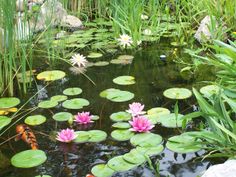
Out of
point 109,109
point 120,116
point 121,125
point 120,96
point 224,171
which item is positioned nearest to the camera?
point 224,171

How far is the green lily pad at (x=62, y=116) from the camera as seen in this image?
2.39 metres

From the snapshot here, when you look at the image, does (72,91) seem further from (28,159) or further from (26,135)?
(28,159)

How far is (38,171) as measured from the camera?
192cm

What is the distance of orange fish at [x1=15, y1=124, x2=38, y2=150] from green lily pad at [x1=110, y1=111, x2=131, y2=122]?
465 mm

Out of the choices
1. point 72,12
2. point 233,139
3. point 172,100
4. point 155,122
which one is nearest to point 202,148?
point 233,139

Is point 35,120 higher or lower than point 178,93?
lower

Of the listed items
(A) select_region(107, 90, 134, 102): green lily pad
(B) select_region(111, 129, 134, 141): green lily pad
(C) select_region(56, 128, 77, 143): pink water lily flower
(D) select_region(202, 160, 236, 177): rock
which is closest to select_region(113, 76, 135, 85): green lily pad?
(A) select_region(107, 90, 134, 102): green lily pad

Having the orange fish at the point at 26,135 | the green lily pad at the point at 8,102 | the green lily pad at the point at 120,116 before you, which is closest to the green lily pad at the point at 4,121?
the orange fish at the point at 26,135

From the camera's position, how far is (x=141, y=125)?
219 centimetres

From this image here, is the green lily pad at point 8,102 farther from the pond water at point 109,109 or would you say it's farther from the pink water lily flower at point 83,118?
the pink water lily flower at point 83,118

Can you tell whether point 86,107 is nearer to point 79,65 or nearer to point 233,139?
point 79,65

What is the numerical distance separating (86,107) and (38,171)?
0.70m

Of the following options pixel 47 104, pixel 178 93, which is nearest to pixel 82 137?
pixel 47 104

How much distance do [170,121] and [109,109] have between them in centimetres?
41
